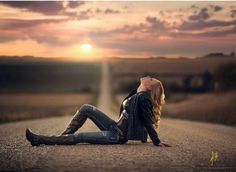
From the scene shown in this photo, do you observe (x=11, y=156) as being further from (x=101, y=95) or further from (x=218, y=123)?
(x=101, y=95)

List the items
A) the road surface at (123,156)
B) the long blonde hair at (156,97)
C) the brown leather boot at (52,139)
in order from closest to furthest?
the road surface at (123,156), the brown leather boot at (52,139), the long blonde hair at (156,97)

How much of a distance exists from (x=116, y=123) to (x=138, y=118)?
468mm

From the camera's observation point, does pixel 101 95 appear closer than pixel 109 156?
No

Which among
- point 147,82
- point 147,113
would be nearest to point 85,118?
point 147,113

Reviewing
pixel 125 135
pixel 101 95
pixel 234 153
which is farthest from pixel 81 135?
pixel 101 95

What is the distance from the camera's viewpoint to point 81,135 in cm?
1371

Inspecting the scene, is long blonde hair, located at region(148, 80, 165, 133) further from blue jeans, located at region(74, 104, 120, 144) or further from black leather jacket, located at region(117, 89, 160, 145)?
blue jeans, located at region(74, 104, 120, 144)

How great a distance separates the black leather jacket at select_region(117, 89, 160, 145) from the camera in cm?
1347

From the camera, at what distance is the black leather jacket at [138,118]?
44.2 feet

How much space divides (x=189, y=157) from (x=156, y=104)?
1.41 metres

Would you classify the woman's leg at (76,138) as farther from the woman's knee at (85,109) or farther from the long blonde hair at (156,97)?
the long blonde hair at (156,97)

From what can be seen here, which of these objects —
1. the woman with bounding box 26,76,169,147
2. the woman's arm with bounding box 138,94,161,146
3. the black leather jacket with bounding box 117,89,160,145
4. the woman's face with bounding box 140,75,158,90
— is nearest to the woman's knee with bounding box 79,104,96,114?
the woman with bounding box 26,76,169,147

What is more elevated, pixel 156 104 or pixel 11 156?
pixel 156 104

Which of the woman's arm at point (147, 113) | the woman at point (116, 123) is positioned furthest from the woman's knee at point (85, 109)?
the woman's arm at point (147, 113)
